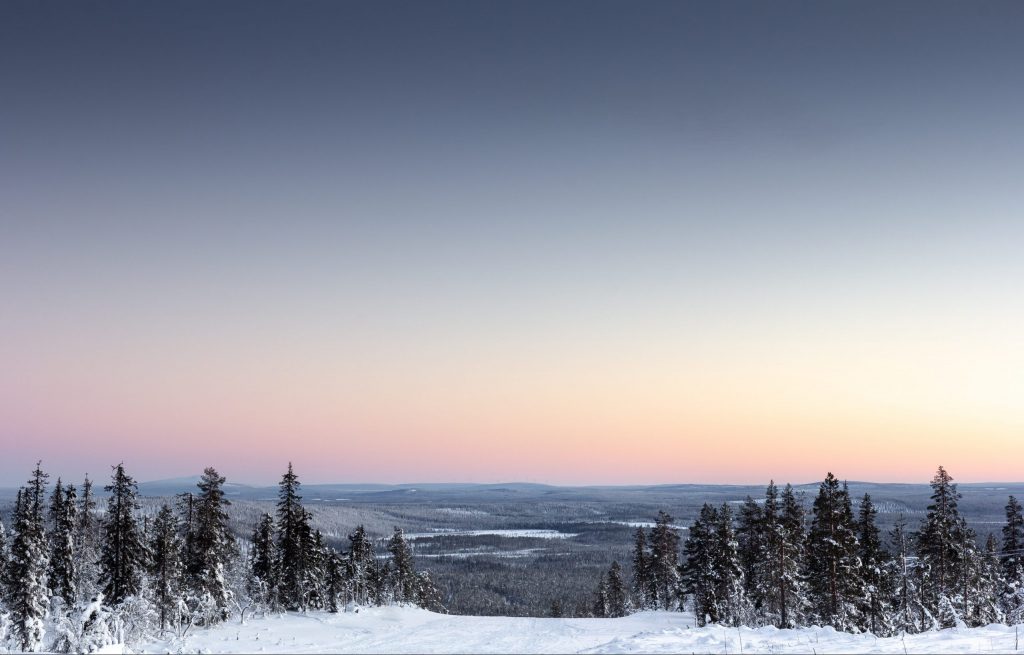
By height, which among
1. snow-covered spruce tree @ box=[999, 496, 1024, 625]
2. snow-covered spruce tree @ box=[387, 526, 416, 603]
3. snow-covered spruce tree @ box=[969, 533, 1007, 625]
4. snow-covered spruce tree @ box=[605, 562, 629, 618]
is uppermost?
snow-covered spruce tree @ box=[999, 496, 1024, 625]

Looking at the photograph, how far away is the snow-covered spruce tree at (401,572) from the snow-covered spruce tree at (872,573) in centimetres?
4404

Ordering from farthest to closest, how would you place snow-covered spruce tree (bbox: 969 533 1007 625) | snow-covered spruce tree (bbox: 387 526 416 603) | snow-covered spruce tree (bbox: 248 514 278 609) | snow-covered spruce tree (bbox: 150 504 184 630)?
snow-covered spruce tree (bbox: 387 526 416 603) → snow-covered spruce tree (bbox: 248 514 278 609) → snow-covered spruce tree (bbox: 969 533 1007 625) → snow-covered spruce tree (bbox: 150 504 184 630)

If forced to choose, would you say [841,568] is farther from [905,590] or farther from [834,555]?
[905,590]

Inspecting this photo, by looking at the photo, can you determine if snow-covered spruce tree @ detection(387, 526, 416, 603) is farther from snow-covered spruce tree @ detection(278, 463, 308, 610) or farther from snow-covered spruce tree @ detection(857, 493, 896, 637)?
snow-covered spruce tree @ detection(857, 493, 896, 637)

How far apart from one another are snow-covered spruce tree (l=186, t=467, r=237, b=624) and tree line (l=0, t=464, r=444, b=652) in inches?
2.5

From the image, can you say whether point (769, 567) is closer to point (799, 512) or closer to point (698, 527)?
point (799, 512)

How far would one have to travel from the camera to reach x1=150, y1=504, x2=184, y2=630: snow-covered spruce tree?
4034 centimetres

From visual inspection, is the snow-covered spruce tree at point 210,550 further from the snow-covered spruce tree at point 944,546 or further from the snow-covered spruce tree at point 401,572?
the snow-covered spruce tree at point 944,546

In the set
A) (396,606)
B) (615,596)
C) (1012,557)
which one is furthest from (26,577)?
(615,596)

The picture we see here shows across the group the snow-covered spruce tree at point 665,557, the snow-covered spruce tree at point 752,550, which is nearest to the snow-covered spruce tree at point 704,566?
the snow-covered spruce tree at point 752,550

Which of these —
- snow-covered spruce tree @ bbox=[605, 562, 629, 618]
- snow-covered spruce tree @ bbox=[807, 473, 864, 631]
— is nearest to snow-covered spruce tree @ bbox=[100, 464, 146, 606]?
snow-covered spruce tree @ bbox=[807, 473, 864, 631]

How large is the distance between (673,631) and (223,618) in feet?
106

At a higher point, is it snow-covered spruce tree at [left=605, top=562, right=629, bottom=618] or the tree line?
the tree line

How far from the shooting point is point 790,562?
44156 millimetres
